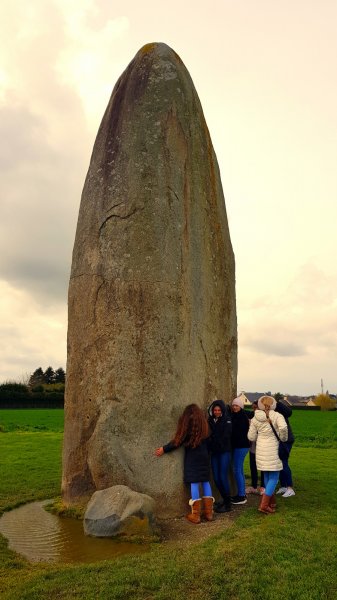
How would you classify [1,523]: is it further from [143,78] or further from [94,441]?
[143,78]

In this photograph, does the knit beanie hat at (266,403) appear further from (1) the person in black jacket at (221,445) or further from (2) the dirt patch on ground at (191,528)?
(2) the dirt patch on ground at (191,528)

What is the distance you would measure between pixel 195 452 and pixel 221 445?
686mm

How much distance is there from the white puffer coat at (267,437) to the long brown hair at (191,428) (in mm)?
909

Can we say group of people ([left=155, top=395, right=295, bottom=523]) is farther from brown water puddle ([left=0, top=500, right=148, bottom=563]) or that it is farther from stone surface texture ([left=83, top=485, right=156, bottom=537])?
brown water puddle ([left=0, top=500, right=148, bottom=563])

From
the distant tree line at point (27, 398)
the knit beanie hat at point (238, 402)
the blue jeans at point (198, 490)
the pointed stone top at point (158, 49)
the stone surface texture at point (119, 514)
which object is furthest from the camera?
the distant tree line at point (27, 398)

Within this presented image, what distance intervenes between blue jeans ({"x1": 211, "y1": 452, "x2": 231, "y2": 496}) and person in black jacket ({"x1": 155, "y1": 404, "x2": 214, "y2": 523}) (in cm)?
59

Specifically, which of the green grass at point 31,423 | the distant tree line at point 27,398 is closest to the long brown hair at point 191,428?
the green grass at point 31,423

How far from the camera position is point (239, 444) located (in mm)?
9859

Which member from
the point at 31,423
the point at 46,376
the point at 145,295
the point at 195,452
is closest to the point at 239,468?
the point at 195,452

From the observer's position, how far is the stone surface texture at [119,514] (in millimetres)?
7473

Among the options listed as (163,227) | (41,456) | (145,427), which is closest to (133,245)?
(163,227)

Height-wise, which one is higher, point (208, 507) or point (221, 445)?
point (221, 445)

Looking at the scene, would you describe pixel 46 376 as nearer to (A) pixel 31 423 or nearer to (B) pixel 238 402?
(A) pixel 31 423

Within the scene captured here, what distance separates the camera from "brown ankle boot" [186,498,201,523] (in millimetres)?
8398
